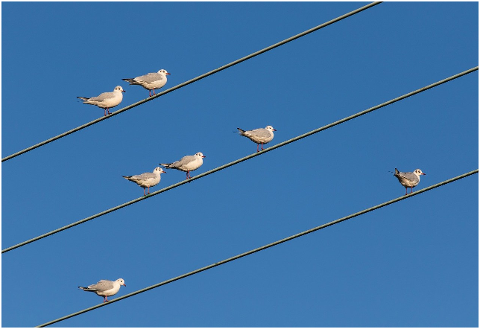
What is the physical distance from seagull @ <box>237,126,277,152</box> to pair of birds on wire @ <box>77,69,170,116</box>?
1.88 meters

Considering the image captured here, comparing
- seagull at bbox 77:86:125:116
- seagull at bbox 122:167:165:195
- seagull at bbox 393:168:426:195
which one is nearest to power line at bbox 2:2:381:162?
seagull at bbox 77:86:125:116

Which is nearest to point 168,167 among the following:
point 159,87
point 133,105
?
point 159,87

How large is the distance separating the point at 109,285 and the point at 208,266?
23.1 feet

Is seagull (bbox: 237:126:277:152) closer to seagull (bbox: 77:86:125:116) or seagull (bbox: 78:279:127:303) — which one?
seagull (bbox: 77:86:125:116)

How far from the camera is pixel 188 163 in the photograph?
2456 cm

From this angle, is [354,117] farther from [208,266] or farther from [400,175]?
[400,175]

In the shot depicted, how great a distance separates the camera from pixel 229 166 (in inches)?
698

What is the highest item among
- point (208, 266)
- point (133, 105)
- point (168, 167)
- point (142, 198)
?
point (168, 167)

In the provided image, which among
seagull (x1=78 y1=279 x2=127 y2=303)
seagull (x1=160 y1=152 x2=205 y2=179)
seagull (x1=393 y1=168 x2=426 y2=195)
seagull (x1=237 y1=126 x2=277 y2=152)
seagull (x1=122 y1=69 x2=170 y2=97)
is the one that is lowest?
seagull (x1=78 y1=279 x2=127 y2=303)

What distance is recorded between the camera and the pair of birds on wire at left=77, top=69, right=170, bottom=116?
24.0m

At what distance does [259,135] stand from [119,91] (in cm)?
293

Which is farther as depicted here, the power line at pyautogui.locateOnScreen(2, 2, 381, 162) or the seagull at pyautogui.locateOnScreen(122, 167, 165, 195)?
the seagull at pyautogui.locateOnScreen(122, 167, 165, 195)

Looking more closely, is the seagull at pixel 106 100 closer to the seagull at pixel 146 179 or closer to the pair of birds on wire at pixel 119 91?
the pair of birds on wire at pixel 119 91

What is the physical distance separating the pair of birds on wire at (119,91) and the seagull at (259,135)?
1882 mm
